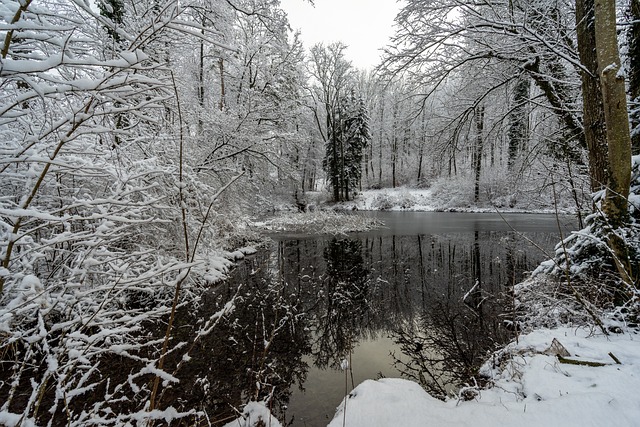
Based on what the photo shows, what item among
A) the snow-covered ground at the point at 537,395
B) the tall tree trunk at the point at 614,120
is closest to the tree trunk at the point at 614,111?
the tall tree trunk at the point at 614,120

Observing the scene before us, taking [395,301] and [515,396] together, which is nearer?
[515,396]

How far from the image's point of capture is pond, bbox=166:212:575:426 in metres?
3.24

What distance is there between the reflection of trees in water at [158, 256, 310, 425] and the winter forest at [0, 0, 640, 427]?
0.04 metres

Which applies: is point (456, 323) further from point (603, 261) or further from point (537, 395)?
point (537, 395)

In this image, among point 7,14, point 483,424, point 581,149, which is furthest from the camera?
point 581,149

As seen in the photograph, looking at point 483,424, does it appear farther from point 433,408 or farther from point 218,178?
point 218,178

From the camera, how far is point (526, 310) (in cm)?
477

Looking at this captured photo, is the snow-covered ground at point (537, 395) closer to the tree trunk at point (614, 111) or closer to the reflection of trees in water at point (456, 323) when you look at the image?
the reflection of trees in water at point (456, 323)

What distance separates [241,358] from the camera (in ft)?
12.8

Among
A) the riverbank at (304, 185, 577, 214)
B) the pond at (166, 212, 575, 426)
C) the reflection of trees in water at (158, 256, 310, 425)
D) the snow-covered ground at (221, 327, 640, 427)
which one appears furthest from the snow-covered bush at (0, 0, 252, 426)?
the riverbank at (304, 185, 577, 214)

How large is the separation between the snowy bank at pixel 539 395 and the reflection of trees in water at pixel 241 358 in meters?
1.01

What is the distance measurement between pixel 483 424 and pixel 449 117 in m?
6.48

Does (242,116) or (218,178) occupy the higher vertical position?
(242,116)

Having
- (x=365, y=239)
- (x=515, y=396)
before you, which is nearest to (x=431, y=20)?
(x=515, y=396)
